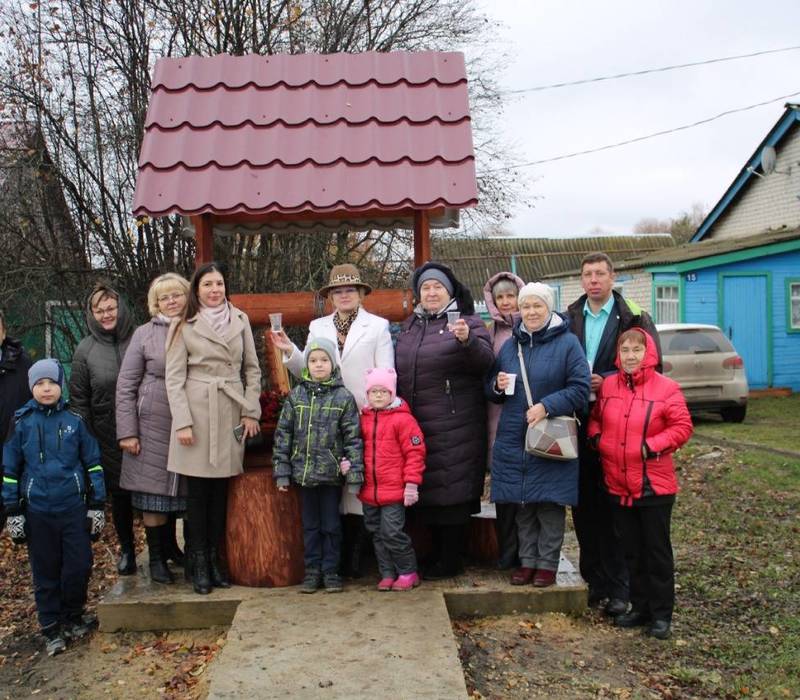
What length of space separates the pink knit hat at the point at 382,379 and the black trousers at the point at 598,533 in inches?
46.3

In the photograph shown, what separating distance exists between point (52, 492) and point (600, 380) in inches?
121

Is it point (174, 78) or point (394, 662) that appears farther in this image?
point (174, 78)

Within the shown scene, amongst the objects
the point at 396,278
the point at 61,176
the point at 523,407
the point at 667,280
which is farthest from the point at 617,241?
the point at 523,407

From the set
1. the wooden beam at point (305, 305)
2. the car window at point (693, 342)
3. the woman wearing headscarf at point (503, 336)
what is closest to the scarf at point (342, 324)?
the wooden beam at point (305, 305)

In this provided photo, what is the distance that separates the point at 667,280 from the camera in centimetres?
1898

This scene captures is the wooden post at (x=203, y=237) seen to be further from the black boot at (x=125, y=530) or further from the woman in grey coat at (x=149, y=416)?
the black boot at (x=125, y=530)

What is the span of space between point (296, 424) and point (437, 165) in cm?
182

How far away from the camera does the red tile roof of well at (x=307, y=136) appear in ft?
17.2

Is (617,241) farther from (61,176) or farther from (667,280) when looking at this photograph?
(61,176)

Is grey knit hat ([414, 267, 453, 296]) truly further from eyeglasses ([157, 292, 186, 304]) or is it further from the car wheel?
the car wheel

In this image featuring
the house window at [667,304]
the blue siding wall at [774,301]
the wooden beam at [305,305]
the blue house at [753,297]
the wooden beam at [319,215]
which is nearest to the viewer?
the wooden beam at [319,215]

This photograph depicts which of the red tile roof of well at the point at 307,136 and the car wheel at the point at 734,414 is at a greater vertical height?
the red tile roof of well at the point at 307,136

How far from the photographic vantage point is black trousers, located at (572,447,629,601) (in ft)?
16.7

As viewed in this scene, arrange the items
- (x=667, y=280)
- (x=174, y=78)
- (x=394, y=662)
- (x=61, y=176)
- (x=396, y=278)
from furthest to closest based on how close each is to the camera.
Result: 1. (x=667, y=280)
2. (x=396, y=278)
3. (x=61, y=176)
4. (x=174, y=78)
5. (x=394, y=662)
